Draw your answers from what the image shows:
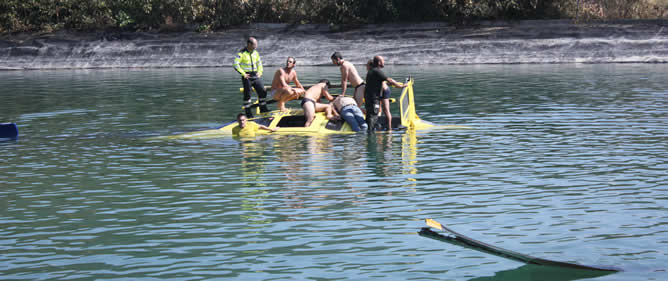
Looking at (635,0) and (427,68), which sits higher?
(635,0)

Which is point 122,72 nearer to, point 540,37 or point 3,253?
point 540,37

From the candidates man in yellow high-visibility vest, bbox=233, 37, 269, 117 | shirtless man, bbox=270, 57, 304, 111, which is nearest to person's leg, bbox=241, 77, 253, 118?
man in yellow high-visibility vest, bbox=233, 37, 269, 117

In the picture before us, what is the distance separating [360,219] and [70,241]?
3.50 m

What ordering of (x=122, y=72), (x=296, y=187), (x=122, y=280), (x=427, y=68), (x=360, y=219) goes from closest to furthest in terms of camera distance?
(x=122, y=280), (x=360, y=219), (x=296, y=187), (x=427, y=68), (x=122, y=72)

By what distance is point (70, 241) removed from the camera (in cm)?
1000

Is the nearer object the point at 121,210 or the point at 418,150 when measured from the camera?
the point at 121,210

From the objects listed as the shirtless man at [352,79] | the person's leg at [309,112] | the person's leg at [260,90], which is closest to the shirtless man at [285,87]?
the person's leg at [260,90]

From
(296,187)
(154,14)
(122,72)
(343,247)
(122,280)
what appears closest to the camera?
(122,280)

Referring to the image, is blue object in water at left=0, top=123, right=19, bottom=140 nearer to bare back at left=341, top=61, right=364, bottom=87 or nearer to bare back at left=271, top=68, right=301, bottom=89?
bare back at left=271, top=68, right=301, bottom=89

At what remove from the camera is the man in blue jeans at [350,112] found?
19406mm

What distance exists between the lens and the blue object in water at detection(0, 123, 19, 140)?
19891 mm

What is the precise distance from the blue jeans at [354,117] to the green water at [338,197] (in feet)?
1.45

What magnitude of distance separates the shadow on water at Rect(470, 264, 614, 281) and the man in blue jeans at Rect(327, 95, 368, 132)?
11.2 m

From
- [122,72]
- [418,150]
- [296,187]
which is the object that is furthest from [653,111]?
[122,72]
